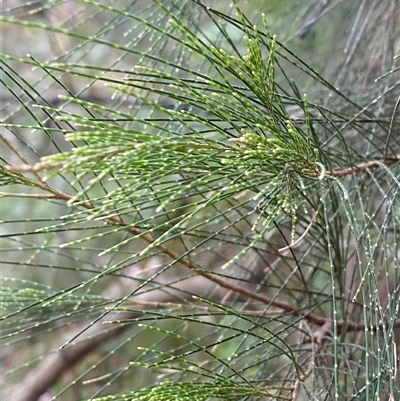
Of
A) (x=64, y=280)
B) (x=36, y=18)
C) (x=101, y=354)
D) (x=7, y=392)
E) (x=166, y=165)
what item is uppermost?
(x=36, y=18)

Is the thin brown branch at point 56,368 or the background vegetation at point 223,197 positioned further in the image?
the thin brown branch at point 56,368

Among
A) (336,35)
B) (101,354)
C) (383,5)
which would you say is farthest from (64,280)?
(383,5)

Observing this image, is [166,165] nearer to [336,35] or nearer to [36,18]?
[336,35]

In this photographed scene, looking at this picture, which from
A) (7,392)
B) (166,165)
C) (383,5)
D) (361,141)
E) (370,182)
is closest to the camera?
(166,165)

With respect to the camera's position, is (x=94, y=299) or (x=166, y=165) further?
(x=94, y=299)

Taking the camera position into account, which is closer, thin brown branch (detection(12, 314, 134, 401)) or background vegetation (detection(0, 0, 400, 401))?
background vegetation (detection(0, 0, 400, 401))

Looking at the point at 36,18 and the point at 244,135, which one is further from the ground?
the point at 36,18

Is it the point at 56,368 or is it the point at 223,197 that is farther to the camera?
the point at 56,368

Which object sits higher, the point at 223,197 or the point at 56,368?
the point at 56,368
